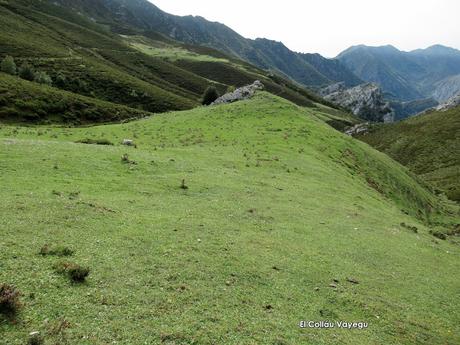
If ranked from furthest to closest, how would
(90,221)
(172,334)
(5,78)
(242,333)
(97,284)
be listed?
(5,78) → (90,221) → (97,284) → (242,333) → (172,334)

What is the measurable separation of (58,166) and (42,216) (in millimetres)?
10929

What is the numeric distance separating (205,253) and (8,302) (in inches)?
353

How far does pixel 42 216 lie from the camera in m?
19.2

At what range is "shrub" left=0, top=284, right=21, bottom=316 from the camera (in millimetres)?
11625

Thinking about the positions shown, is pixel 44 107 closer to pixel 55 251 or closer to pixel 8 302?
pixel 55 251

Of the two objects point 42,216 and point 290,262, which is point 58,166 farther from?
point 290,262

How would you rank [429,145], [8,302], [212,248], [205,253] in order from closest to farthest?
[8,302] < [205,253] < [212,248] < [429,145]

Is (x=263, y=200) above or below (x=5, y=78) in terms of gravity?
above

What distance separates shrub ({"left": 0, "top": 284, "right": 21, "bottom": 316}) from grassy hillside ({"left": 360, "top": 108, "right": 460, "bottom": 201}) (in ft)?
265

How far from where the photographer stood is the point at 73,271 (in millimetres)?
14383

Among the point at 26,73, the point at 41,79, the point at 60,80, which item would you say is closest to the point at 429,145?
the point at 60,80

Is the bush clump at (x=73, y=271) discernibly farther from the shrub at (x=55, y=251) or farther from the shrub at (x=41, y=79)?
the shrub at (x=41, y=79)

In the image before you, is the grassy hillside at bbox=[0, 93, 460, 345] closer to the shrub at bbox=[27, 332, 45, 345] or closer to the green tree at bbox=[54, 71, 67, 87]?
the shrub at bbox=[27, 332, 45, 345]

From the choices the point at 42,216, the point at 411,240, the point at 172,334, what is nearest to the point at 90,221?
the point at 42,216
